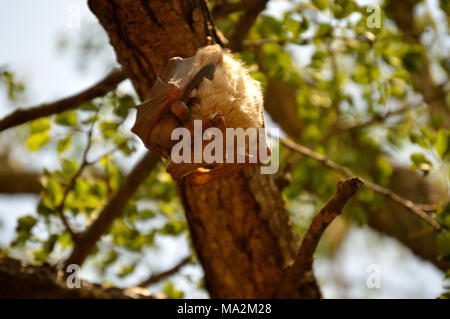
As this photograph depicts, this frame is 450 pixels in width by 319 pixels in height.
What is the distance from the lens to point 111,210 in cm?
332

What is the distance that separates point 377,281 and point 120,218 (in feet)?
5.65

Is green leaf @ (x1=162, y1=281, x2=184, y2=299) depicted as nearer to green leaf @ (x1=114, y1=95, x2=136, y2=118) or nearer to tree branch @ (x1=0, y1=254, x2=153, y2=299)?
tree branch @ (x1=0, y1=254, x2=153, y2=299)

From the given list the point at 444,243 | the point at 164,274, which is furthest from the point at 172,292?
the point at 444,243

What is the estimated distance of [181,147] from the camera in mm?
1920

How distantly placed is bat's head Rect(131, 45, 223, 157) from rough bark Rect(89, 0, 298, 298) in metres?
0.48

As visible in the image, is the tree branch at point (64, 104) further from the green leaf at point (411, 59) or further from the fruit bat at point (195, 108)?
the green leaf at point (411, 59)

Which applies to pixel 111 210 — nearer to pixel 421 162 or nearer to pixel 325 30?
pixel 325 30

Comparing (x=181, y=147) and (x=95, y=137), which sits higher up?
(x=181, y=147)

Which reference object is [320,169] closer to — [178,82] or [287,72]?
[287,72]

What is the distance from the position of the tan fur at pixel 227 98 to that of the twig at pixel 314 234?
49cm

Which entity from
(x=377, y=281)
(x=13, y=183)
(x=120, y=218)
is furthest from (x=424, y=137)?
(x=13, y=183)

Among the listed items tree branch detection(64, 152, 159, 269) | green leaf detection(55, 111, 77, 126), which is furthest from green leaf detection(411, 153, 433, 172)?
green leaf detection(55, 111, 77, 126)

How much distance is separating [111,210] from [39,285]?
77cm

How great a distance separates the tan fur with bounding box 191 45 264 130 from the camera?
2.01m
